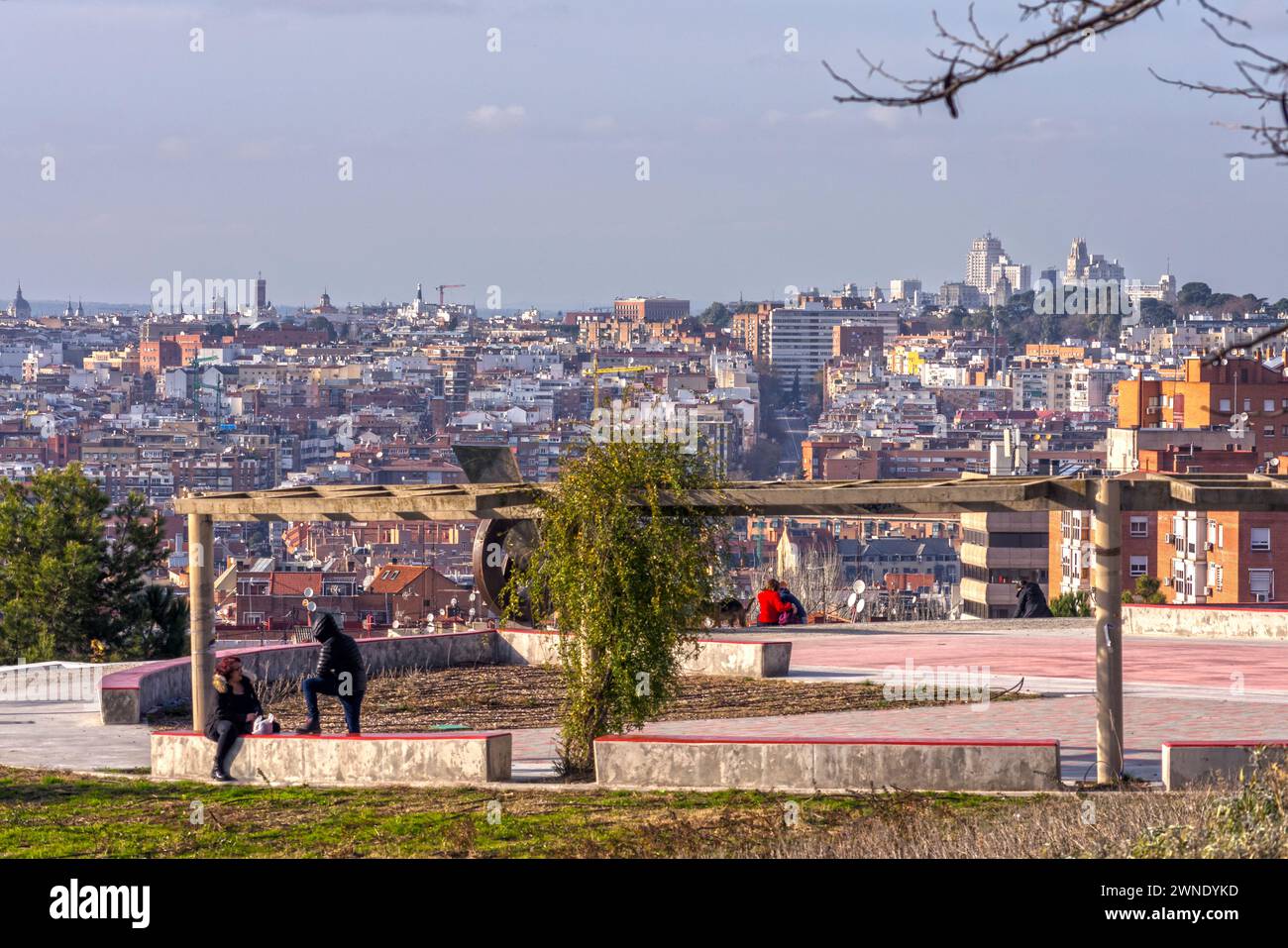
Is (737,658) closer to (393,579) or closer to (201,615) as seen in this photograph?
(201,615)

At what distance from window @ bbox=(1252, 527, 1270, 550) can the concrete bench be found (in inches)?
2197

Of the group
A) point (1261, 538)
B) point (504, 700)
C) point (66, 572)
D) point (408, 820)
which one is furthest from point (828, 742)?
point (1261, 538)

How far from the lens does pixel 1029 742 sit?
1009cm

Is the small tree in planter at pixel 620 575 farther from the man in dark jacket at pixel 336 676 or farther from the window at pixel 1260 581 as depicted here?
the window at pixel 1260 581

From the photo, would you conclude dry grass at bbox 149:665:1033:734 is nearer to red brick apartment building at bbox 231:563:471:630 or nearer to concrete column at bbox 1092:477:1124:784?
concrete column at bbox 1092:477:1124:784

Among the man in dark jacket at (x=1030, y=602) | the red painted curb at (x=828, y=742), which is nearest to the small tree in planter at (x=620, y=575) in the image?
the red painted curb at (x=828, y=742)

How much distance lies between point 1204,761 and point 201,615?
6059 mm

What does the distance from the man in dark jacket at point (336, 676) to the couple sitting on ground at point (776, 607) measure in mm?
8073

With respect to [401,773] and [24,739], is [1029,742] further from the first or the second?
[24,739]

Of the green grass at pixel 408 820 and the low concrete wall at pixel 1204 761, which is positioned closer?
the green grass at pixel 408 820

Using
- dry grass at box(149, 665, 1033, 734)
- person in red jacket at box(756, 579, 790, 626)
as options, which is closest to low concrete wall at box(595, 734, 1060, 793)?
dry grass at box(149, 665, 1033, 734)

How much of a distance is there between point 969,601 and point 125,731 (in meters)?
72.2

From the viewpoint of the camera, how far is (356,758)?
36.2 ft

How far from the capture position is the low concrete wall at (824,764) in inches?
397
